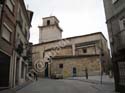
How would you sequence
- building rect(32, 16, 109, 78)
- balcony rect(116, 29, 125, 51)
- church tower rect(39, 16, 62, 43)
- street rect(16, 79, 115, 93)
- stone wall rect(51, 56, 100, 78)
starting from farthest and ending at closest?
1. church tower rect(39, 16, 62, 43)
2. building rect(32, 16, 109, 78)
3. stone wall rect(51, 56, 100, 78)
4. street rect(16, 79, 115, 93)
5. balcony rect(116, 29, 125, 51)

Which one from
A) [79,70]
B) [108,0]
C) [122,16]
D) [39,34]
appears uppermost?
[39,34]

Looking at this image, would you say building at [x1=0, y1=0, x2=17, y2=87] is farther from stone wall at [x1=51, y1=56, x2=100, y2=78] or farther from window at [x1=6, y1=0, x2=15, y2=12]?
stone wall at [x1=51, y1=56, x2=100, y2=78]

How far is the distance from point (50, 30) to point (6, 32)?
36258mm

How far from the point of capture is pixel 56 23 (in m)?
49.9

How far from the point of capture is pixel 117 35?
1238 cm

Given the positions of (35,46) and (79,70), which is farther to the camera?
(35,46)

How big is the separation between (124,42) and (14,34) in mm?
9454

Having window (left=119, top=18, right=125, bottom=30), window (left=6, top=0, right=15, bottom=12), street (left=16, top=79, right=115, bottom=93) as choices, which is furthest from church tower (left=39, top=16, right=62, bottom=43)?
window (left=119, top=18, right=125, bottom=30)

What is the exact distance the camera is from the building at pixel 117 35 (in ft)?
37.5

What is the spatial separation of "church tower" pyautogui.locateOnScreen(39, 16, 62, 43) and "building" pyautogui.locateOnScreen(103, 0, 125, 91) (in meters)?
35.5

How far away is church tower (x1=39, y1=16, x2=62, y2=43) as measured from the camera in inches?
1924

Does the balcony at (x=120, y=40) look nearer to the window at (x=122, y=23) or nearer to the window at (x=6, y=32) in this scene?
the window at (x=122, y=23)

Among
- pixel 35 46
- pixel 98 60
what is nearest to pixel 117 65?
pixel 98 60

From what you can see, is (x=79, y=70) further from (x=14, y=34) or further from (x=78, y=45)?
(x=14, y=34)
